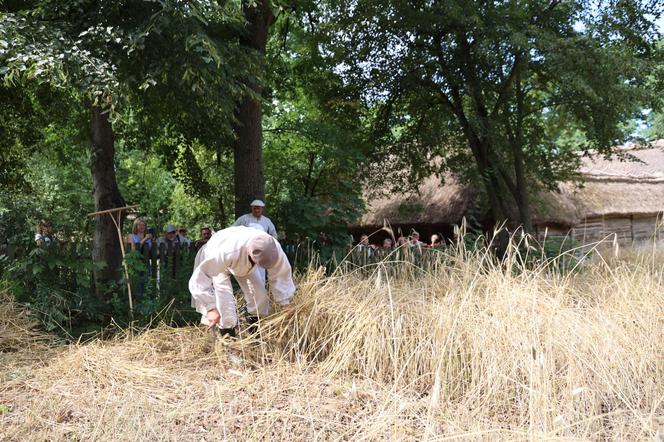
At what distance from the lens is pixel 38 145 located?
36.1ft

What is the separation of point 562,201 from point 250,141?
39.8ft

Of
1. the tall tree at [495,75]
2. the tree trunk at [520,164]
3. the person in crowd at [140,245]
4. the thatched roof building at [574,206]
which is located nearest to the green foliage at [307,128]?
the tall tree at [495,75]

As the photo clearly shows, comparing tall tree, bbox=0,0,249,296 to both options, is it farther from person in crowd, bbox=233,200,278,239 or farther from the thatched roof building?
the thatched roof building

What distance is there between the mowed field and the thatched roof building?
28.2 ft

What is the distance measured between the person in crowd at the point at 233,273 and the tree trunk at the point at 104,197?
2.43 meters

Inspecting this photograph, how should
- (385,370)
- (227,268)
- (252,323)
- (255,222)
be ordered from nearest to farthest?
(385,370) → (227,268) → (252,323) → (255,222)

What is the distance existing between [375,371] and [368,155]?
8.64 m

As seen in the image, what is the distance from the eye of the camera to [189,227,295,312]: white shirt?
5195 millimetres

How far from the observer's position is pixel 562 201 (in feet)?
58.8

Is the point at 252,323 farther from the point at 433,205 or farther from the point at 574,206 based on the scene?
the point at 574,206

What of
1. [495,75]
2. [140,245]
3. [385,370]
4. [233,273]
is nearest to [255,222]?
[140,245]

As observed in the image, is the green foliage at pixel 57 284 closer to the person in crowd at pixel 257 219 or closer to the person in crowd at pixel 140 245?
the person in crowd at pixel 140 245

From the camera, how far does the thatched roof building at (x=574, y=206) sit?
53.9ft

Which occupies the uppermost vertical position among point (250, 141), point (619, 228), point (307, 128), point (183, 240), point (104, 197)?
point (307, 128)
